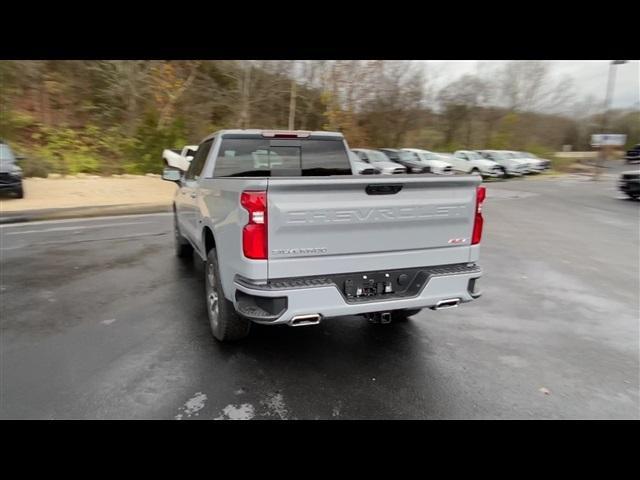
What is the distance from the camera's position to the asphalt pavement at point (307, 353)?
314 cm

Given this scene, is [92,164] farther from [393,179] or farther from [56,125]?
[393,179]

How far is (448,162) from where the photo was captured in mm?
26719

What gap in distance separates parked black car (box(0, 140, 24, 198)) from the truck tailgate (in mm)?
13315

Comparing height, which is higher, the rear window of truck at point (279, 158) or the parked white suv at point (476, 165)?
the rear window of truck at point (279, 158)

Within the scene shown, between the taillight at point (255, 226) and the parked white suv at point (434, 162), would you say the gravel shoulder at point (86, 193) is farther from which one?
the parked white suv at point (434, 162)

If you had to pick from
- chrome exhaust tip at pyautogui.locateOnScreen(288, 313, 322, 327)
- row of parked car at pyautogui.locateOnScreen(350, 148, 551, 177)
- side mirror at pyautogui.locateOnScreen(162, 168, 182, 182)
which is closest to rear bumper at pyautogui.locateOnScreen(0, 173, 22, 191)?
side mirror at pyautogui.locateOnScreen(162, 168, 182, 182)

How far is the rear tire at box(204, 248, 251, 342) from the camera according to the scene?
3.74 m

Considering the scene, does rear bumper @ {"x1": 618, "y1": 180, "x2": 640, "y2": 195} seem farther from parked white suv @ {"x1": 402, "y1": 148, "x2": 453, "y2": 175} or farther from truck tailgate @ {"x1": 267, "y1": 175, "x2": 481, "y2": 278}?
truck tailgate @ {"x1": 267, "y1": 175, "x2": 481, "y2": 278}

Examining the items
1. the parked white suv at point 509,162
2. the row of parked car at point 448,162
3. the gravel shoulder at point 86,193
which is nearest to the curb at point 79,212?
the gravel shoulder at point 86,193

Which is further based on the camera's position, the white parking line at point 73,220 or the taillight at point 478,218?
the white parking line at point 73,220

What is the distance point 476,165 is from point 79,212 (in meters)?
21.9

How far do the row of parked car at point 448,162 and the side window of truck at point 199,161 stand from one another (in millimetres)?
15804
